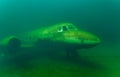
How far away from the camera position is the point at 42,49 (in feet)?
4.15

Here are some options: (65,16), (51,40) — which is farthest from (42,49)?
(65,16)

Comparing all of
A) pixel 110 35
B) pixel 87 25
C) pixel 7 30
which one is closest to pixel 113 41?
pixel 110 35

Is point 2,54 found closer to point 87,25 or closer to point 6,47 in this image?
point 6,47

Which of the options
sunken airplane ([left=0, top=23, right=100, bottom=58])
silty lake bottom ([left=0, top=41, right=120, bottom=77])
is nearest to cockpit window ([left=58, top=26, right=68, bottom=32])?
sunken airplane ([left=0, top=23, right=100, bottom=58])

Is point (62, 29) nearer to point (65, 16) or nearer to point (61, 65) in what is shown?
point (65, 16)

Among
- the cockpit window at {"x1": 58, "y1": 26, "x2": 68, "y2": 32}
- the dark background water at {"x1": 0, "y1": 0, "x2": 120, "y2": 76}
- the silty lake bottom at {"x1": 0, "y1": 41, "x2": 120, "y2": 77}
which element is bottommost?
the silty lake bottom at {"x1": 0, "y1": 41, "x2": 120, "y2": 77}

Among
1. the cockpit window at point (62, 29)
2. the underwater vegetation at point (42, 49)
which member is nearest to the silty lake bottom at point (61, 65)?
the underwater vegetation at point (42, 49)

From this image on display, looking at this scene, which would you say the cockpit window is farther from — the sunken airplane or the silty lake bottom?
the silty lake bottom

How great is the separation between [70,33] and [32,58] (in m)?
0.22

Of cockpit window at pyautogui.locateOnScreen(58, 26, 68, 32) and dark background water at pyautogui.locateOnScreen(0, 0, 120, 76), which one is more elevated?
dark background water at pyautogui.locateOnScreen(0, 0, 120, 76)

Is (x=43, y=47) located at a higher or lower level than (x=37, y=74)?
higher

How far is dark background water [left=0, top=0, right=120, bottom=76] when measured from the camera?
127cm

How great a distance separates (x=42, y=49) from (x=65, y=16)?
0.63 feet

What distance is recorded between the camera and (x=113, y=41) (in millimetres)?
1291
